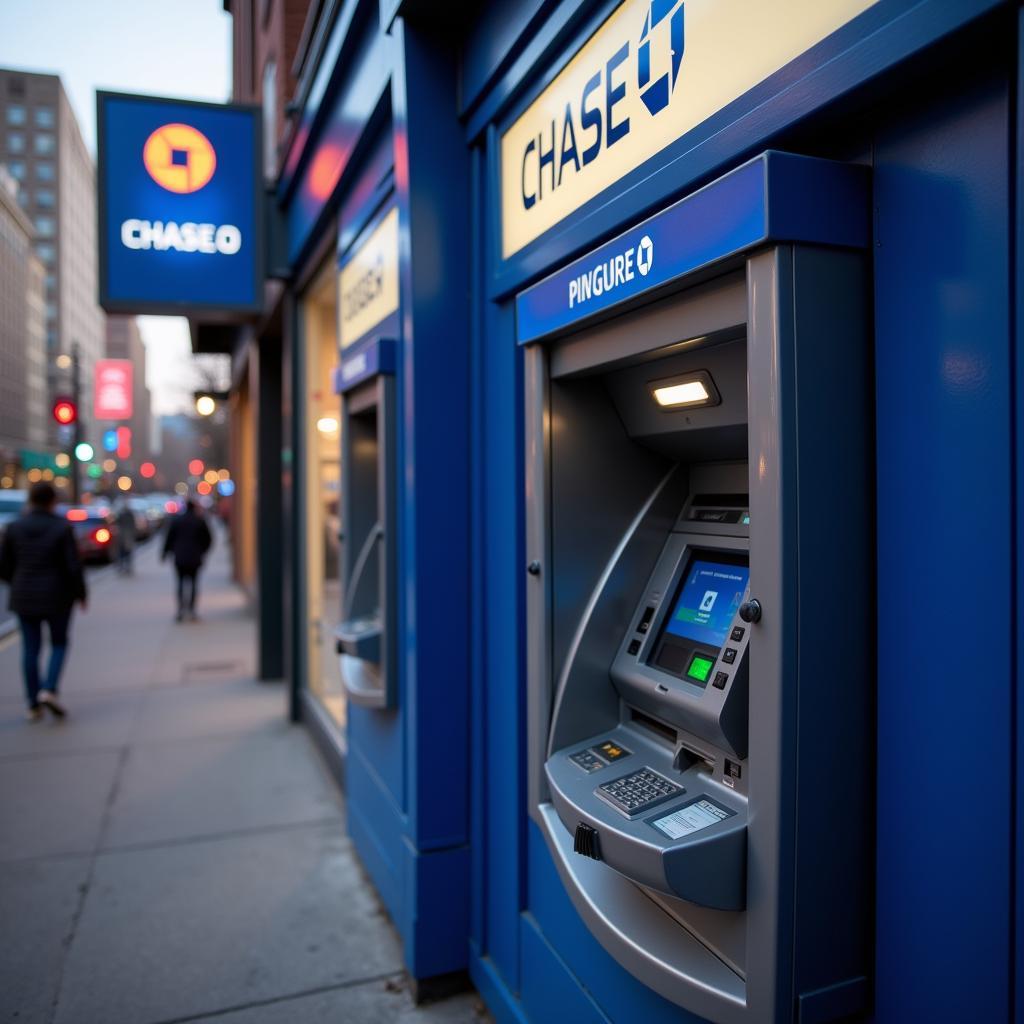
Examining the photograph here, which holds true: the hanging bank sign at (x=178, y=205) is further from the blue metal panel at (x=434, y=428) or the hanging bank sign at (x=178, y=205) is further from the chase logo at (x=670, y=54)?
the chase logo at (x=670, y=54)

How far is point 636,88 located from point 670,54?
15 centimetres

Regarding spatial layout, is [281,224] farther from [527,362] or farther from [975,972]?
[975,972]

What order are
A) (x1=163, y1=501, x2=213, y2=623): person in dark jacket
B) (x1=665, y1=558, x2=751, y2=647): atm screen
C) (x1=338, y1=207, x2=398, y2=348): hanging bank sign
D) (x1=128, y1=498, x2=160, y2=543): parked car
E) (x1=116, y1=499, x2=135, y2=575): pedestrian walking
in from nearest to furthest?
(x1=665, y1=558, x2=751, y2=647): atm screen
(x1=338, y1=207, x2=398, y2=348): hanging bank sign
(x1=163, y1=501, x2=213, y2=623): person in dark jacket
(x1=116, y1=499, x2=135, y2=575): pedestrian walking
(x1=128, y1=498, x2=160, y2=543): parked car

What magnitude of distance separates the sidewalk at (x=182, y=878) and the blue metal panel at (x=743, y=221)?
2.51m

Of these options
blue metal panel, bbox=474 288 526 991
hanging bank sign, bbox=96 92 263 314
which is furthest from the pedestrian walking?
blue metal panel, bbox=474 288 526 991

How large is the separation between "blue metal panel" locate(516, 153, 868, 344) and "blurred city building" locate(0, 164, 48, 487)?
6134 cm

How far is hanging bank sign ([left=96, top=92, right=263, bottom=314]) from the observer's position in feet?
16.0

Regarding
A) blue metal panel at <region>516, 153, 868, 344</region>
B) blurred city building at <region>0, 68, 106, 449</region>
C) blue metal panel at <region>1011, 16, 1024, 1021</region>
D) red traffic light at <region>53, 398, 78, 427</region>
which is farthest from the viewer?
blurred city building at <region>0, 68, 106, 449</region>

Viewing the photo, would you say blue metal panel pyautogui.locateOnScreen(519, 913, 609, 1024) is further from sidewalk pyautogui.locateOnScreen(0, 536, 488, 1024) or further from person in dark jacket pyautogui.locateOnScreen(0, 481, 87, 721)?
person in dark jacket pyautogui.locateOnScreen(0, 481, 87, 721)

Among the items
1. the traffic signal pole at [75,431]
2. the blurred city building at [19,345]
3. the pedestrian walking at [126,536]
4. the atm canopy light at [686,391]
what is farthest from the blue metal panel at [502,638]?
the blurred city building at [19,345]

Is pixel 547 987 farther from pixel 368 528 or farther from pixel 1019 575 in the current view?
pixel 368 528

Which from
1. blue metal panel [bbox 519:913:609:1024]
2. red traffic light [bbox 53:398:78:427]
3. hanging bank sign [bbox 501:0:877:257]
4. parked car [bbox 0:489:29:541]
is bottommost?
blue metal panel [bbox 519:913:609:1024]

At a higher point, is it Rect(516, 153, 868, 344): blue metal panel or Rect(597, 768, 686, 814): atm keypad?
Rect(516, 153, 868, 344): blue metal panel

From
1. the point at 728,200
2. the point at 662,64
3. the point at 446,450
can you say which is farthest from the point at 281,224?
the point at 728,200
